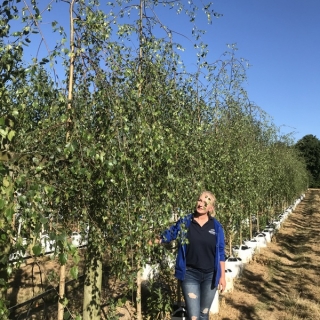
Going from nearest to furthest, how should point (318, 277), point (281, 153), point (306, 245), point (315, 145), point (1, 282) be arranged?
point (1, 282)
point (318, 277)
point (306, 245)
point (281, 153)
point (315, 145)

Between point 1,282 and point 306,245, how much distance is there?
10410 millimetres

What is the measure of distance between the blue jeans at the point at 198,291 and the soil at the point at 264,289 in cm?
64

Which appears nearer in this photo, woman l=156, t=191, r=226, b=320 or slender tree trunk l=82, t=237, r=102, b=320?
slender tree trunk l=82, t=237, r=102, b=320

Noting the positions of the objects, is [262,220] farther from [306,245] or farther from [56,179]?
[56,179]

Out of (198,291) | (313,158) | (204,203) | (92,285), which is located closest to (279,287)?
(198,291)

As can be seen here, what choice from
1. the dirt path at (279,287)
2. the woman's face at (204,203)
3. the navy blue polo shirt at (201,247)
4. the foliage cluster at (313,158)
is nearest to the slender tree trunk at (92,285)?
the navy blue polo shirt at (201,247)

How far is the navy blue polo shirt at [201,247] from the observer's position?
139 inches

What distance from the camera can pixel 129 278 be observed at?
8.61 ft

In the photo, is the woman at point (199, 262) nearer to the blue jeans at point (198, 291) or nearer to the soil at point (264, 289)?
the blue jeans at point (198, 291)

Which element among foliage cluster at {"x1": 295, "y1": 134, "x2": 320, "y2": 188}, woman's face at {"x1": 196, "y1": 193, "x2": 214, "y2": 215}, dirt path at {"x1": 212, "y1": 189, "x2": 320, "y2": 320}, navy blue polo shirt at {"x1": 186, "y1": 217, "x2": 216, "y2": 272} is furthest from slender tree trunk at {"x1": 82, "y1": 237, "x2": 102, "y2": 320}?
foliage cluster at {"x1": 295, "y1": 134, "x2": 320, "y2": 188}

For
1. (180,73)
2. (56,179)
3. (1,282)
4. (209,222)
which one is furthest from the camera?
(180,73)

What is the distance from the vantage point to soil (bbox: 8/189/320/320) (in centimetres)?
523

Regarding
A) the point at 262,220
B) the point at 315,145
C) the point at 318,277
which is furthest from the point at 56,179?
the point at 315,145

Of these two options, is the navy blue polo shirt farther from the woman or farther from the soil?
the soil
